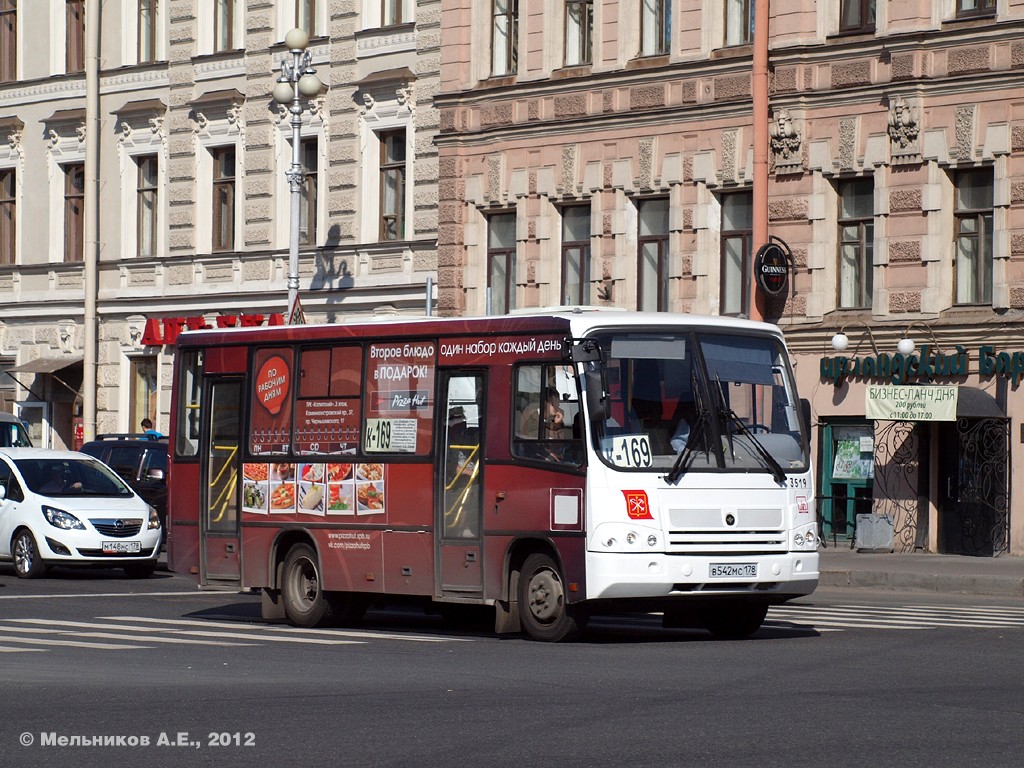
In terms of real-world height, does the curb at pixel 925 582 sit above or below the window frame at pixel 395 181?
below

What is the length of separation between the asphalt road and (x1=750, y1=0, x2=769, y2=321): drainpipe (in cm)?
1167

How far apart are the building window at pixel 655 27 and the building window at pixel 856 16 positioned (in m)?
3.37

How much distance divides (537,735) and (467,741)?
1.37 ft

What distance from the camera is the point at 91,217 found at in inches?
1738

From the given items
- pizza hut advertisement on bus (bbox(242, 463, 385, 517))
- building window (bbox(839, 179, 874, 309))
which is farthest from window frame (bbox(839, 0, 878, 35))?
pizza hut advertisement on bus (bbox(242, 463, 385, 517))

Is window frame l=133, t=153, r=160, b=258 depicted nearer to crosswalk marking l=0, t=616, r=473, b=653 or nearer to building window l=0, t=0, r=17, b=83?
building window l=0, t=0, r=17, b=83

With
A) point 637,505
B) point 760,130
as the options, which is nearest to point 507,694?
point 637,505

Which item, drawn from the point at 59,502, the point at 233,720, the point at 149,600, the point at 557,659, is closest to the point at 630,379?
the point at 557,659

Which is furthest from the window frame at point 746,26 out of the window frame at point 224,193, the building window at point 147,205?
the building window at point 147,205

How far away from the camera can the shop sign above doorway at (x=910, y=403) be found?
30375mm

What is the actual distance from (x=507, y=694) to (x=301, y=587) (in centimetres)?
701

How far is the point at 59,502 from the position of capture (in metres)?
27.3

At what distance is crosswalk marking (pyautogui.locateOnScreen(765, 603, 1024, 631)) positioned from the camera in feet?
61.8

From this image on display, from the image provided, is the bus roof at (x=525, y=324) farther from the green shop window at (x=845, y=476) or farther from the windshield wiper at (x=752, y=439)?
the green shop window at (x=845, y=476)
